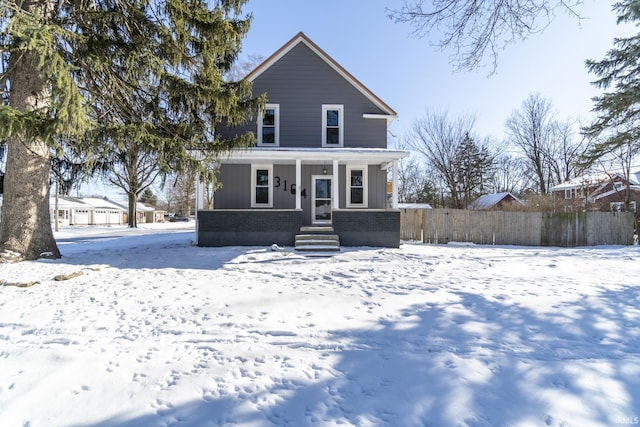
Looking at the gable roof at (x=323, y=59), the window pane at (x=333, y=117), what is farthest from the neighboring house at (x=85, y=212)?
the window pane at (x=333, y=117)

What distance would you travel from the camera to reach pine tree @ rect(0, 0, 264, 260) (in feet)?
22.3

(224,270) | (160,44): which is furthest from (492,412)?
(160,44)

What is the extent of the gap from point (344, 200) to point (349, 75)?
5.03 m

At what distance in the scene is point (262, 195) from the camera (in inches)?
488

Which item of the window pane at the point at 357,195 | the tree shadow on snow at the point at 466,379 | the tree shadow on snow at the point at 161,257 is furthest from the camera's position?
the window pane at the point at 357,195

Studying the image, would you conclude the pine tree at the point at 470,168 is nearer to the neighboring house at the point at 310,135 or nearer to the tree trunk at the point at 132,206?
the neighboring house at the point at 310,135

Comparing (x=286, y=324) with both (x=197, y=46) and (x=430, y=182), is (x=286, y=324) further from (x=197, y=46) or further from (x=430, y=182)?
(x=430, y=182)

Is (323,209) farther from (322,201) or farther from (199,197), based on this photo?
(199,197)

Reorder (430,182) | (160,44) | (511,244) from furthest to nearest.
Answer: (430,182), (511,244), (160,44)

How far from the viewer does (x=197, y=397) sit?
262cm

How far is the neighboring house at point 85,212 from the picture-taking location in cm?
3856

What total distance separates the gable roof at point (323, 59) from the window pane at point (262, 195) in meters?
4.36

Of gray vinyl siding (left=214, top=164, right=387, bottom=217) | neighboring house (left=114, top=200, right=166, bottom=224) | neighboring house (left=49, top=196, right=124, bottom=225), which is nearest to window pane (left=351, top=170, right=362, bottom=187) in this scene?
gray vinyl siding (left=214, top=164, right=387, bottom=217)

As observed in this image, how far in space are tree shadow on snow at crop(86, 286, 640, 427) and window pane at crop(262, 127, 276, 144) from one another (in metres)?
9.78
